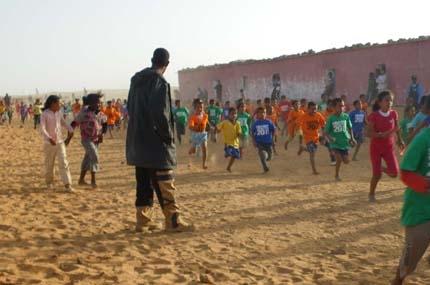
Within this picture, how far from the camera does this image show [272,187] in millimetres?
9938

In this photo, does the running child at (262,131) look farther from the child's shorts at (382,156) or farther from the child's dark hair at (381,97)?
the child's shorts at (382,156)

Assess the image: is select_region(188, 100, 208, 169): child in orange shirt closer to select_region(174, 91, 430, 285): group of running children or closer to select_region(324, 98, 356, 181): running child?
select_region(174, 91, 430, 285): group of running children

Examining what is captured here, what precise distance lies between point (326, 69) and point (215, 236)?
790 inches

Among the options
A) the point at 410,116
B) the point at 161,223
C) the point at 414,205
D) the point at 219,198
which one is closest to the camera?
the point at 414,205

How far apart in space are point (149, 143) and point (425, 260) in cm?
316

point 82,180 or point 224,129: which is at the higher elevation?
point 224,129

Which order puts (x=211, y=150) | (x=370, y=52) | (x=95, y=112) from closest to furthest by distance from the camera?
1. (x=95, y=112)
2. (x=211, y=150)
3. (x=370, y=52)

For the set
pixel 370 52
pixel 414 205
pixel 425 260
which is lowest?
pixel 425 260

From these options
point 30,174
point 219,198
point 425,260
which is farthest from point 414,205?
point 30,174

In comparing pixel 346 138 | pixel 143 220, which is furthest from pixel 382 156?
pixel 143 220

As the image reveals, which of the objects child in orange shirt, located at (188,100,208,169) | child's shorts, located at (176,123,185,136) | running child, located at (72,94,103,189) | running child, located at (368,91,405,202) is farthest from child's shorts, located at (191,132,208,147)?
child's shorts, located at (176,123,185,136)

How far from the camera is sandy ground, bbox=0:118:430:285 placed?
4.85 metres

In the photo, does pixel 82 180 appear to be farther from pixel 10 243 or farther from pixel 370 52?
pixel 370 52

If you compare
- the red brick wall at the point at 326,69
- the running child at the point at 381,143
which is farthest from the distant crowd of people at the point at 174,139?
the red brick wall at the point at 326,69
